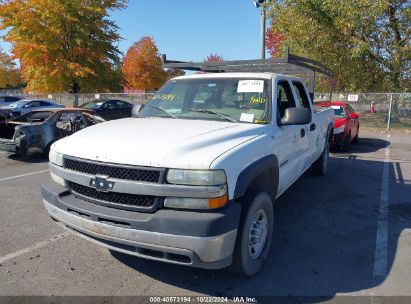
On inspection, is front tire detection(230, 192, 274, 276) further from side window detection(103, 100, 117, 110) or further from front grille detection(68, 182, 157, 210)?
side window detection(103, 100, 117, 110)

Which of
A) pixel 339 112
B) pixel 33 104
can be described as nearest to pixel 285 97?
pixel 339 112

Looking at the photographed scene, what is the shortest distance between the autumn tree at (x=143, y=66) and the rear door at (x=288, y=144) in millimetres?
38936

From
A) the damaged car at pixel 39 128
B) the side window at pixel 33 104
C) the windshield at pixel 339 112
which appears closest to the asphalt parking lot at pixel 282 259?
the damaged car at pixel 39 128

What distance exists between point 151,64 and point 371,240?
1629 inches

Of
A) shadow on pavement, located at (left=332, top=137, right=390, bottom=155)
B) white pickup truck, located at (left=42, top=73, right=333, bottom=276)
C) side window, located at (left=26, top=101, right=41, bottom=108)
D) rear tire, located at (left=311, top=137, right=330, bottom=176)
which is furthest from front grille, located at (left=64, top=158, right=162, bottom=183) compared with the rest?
side window, located at (left=26, top=101, right=41, bottom=108)

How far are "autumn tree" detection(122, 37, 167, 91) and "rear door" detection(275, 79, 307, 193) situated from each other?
128 ft

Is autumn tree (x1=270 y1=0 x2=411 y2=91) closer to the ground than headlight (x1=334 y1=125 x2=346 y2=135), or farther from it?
farther from it

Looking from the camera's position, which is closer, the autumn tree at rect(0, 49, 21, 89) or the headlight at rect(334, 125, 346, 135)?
the headlight at rect(334, 125, 346, 135)

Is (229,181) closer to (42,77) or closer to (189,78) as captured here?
(189,78)

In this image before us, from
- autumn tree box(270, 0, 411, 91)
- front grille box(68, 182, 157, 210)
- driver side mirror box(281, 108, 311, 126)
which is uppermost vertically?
autumn tree box(270, 0, 411, 91)

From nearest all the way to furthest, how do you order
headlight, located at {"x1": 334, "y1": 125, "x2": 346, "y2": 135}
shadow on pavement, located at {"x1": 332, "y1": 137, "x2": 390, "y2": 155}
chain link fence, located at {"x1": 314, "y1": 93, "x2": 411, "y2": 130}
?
headlight, located at {"x1": 334, "y1": 125, "x2": 346, "y2": 135}, shadow on pavement, located at {"x1": 332, "y1": 137, "x2": 390, "y2": 155}, chain link fence, located at {"x1": 314, "y1": 93, "x2": 411, "y2": 130}

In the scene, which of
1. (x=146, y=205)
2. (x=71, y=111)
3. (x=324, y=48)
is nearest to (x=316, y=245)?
(x=146, y=205)

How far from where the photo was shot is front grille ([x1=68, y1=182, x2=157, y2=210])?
298 cm

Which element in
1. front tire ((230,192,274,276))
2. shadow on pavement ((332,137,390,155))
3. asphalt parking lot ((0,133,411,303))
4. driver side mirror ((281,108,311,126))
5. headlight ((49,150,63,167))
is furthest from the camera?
shadow on pavement ((332,137,390,155))
